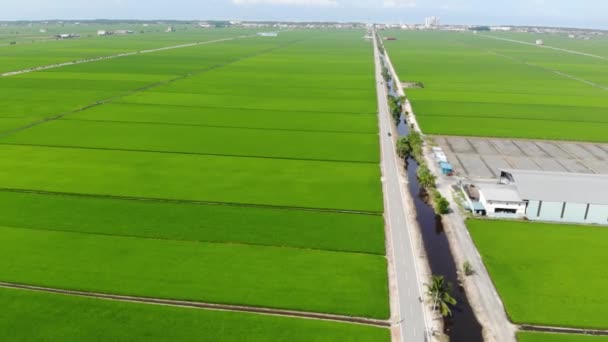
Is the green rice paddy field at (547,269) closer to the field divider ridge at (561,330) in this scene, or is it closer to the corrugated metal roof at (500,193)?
the field divider ridge at (561,330)

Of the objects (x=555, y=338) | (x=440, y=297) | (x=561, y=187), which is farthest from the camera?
(x=561, y=187)

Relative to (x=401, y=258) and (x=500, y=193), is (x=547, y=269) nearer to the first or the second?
(x=401, y=258)

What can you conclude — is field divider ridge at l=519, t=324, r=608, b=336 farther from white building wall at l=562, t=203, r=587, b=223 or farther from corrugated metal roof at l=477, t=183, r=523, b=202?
corrugated metal roof at l=477, t=183, r=523, b=202

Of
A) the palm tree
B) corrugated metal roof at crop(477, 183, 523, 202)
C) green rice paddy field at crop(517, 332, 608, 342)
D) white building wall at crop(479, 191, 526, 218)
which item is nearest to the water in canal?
the palm tree


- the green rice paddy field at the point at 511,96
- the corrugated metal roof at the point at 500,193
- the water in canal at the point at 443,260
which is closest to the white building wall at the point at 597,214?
the corrugated metal roof at the point at 500,193

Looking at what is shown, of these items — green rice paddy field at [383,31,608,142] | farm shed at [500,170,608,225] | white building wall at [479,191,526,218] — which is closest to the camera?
farm shed at [500,170,608,225]

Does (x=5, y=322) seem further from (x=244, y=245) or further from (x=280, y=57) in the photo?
(x=280, y=57)

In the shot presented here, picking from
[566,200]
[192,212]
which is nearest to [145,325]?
[192,212]

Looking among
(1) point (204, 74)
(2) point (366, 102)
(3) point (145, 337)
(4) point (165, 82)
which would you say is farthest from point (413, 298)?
(1) point (204, 74)
